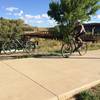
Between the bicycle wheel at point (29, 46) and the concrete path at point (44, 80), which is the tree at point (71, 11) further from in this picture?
the concrete path at point (44, 80)

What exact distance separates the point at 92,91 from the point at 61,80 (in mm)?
972

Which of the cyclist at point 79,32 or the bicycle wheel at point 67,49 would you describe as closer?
the cyclist at point 79,32

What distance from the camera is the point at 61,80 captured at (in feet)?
19.2

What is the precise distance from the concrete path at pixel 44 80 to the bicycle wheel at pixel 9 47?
3451 millimetres

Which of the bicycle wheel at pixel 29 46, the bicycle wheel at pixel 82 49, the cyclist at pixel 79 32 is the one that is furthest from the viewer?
the bicycle wheel at pixel 29 46

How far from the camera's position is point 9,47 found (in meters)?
11.3

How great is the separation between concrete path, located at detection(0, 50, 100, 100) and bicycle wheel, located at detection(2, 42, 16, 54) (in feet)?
11.3

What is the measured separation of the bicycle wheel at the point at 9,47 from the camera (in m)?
11.3

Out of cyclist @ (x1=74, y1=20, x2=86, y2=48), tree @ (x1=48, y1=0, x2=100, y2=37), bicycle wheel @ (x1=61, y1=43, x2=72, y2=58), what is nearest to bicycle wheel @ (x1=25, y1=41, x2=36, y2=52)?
bicycle wheel @ (x1=61, y1=43, x2=72, y2=58)

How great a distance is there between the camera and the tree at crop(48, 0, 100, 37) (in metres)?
19.0

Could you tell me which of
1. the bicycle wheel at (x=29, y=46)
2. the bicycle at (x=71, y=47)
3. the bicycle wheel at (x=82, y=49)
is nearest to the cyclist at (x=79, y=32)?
the bicycle at (x=71, y=47)

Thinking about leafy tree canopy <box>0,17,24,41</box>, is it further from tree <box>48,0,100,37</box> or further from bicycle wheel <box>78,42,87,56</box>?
bicycle wheel <box>78,42,87,56</box>

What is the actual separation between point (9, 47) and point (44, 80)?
5936mm

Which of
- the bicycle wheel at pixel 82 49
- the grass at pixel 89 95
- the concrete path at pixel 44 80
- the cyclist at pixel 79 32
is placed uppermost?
the cyclist at pixel 79 32
